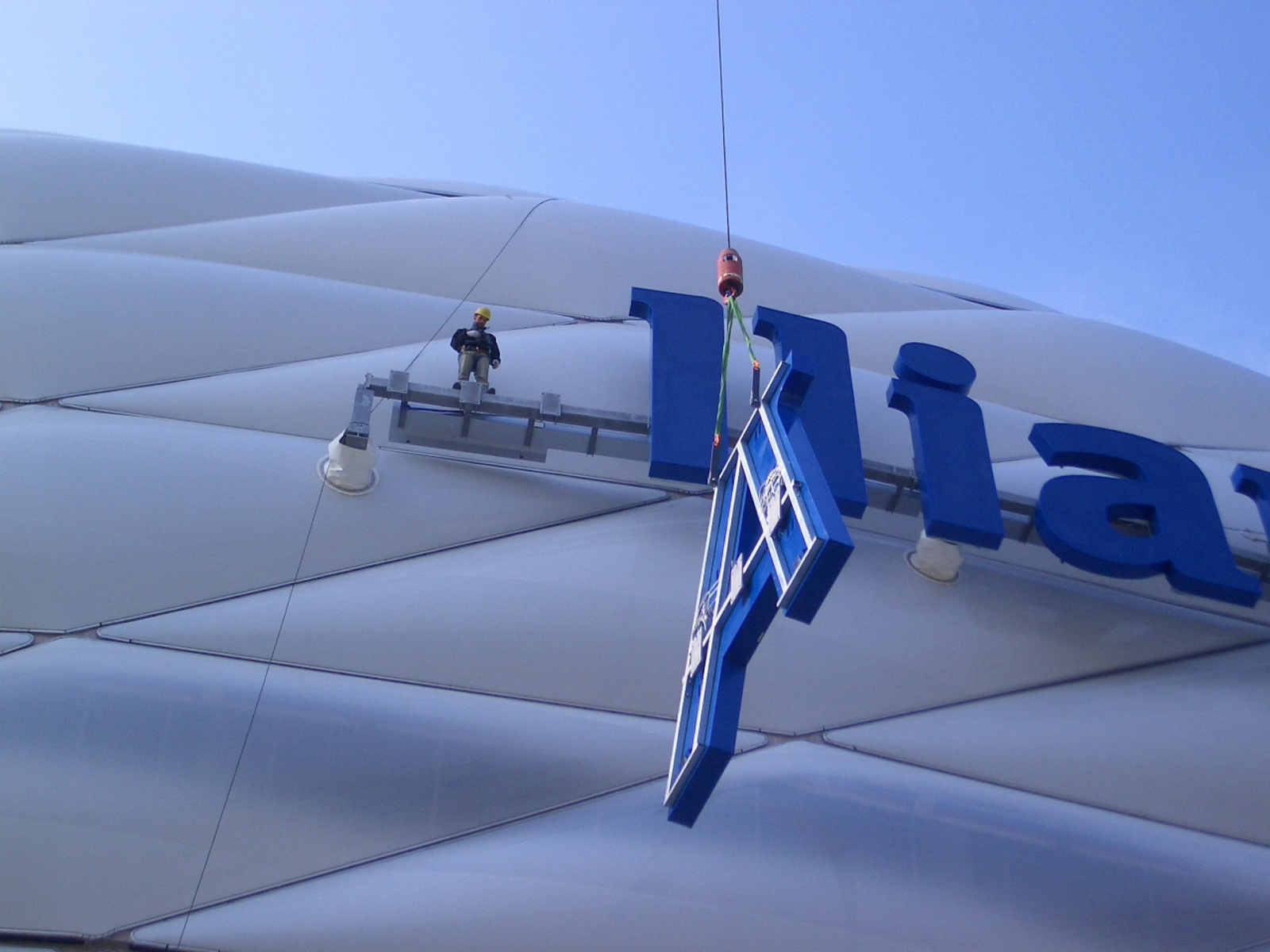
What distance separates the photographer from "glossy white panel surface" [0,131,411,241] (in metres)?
13.0

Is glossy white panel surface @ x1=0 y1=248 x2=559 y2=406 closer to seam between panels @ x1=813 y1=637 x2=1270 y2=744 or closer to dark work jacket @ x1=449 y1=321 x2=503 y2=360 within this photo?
dark work jacket @ x1=449 y1=321 x2=503 y2=360

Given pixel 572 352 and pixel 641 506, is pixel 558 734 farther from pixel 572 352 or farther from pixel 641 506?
pixel 572 352

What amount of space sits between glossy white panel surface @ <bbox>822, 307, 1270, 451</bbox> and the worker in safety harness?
153 inches

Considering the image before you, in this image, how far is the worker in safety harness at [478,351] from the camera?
10.3 metres

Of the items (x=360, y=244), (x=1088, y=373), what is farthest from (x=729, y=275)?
Result: (x=1088, y=373)

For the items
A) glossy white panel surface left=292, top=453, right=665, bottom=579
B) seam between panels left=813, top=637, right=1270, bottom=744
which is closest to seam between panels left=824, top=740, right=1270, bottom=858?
seam between panels left=813, top=637, right=1270, bottom=744

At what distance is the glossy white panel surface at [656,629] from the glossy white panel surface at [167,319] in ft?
7.97

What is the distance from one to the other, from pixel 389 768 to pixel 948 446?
17.0 ft

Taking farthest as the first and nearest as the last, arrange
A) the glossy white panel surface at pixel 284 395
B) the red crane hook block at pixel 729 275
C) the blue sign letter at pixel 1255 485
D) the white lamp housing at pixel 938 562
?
the blue sign letter at pixel 1255 485 < the glossy white panel surface at pixel 284 395 < the white lamp housing at pixel 938 562 < the red crane hook block at pixel 729 275

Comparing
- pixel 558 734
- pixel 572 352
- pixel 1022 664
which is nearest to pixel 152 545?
pixel 558 734

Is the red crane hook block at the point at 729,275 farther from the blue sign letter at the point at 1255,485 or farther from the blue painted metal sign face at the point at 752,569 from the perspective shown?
the blue sign letter at the point at 1255,485

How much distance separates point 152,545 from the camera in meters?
8.59

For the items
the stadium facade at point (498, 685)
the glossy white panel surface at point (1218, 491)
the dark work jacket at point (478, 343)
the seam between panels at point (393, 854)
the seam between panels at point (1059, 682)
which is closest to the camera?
the seam between panels at point (393, 854)

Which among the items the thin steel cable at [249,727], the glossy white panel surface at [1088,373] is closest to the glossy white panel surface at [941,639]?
the thin steel cable at [249,727]
